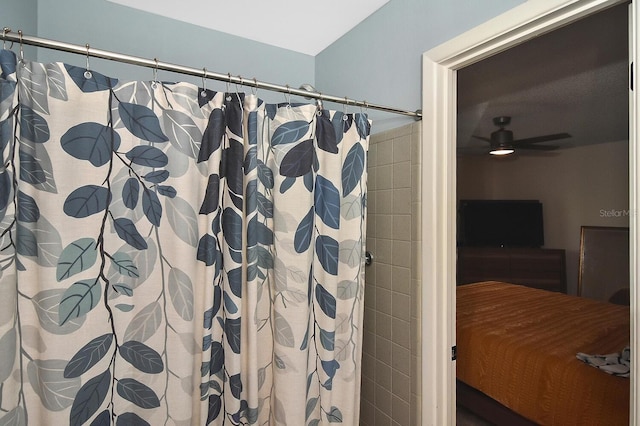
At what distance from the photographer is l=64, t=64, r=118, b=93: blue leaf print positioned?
2.76 feet

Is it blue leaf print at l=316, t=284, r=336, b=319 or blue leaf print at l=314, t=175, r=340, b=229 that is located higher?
blue leaf print at l=314, t=175, r=340, b=229

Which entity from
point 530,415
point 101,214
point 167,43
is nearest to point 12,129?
point 101,214

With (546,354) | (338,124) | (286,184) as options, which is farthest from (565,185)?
(286,184)

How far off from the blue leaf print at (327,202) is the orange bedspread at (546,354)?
152 centimetres

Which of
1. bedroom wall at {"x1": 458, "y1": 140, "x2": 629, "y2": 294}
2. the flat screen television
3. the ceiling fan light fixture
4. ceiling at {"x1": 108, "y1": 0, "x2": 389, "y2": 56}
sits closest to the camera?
ceiling at {"x1": 108, "y1": 0, "x2": 389, "y2": 56}

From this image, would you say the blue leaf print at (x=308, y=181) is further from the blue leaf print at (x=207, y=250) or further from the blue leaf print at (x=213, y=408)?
the blue leaf print at (x=213, y=408)

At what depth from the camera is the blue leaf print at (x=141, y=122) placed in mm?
906

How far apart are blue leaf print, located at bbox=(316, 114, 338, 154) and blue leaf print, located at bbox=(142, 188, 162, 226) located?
598 mm

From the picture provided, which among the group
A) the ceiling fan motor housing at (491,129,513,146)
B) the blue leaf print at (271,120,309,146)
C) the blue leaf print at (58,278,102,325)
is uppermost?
the ceiling fan motor housing at (491,129,513,146)

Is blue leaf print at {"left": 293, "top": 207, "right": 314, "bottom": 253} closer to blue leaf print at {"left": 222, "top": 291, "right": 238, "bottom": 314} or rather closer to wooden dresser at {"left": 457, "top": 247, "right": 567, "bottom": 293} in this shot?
blue leaf print at {"left": 222, "top": 291, "right": 238, "bottom": 314}

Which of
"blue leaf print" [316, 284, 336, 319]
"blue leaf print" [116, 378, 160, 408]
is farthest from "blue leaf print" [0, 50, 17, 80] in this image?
"blue leaf print" [316, 284, 336, 319]

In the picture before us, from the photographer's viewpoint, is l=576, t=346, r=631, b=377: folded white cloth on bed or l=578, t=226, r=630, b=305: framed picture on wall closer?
l=576, t=346, r=631, b=377: folded white cloth on bed

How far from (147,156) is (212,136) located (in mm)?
198

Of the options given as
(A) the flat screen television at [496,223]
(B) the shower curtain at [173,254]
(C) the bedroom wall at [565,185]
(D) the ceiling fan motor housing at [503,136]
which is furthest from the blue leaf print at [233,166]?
(A) the flat screen television at [496,223]
